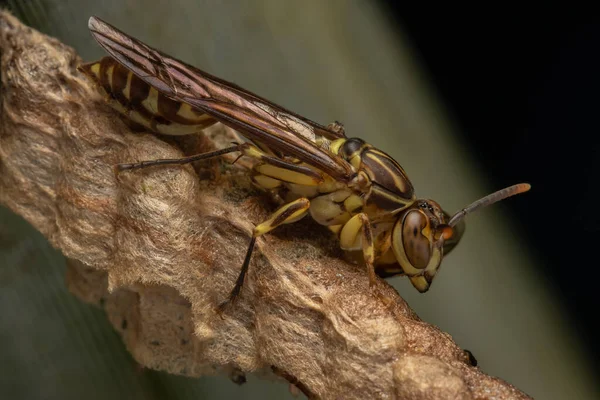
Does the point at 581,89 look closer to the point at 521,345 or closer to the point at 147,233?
the point at 521,345

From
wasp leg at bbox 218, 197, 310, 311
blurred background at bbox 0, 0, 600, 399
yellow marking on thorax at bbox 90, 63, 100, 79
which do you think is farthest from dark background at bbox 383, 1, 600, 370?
yellow marking on thorax at bbox 90, 63, 100, 79

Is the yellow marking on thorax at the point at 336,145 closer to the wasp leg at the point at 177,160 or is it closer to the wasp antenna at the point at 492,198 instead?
the wasp leg at the point at 177,160

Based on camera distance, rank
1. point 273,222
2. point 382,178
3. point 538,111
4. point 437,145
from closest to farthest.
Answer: point 273,222 → point 382,178 → point 538,111 → point 437,145

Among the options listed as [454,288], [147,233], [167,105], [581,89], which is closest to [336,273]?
[147,233]

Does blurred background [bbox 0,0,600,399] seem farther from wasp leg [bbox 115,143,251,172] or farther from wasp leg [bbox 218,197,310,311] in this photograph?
wasp leg [bbox 218,197,310,311]

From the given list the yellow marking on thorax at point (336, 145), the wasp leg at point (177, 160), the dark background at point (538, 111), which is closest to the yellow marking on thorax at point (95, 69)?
the wasp leg at point (177, 160)

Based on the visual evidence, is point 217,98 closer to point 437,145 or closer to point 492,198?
point 492,198

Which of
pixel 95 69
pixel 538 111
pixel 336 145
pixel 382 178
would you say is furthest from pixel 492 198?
pixel 95 69
